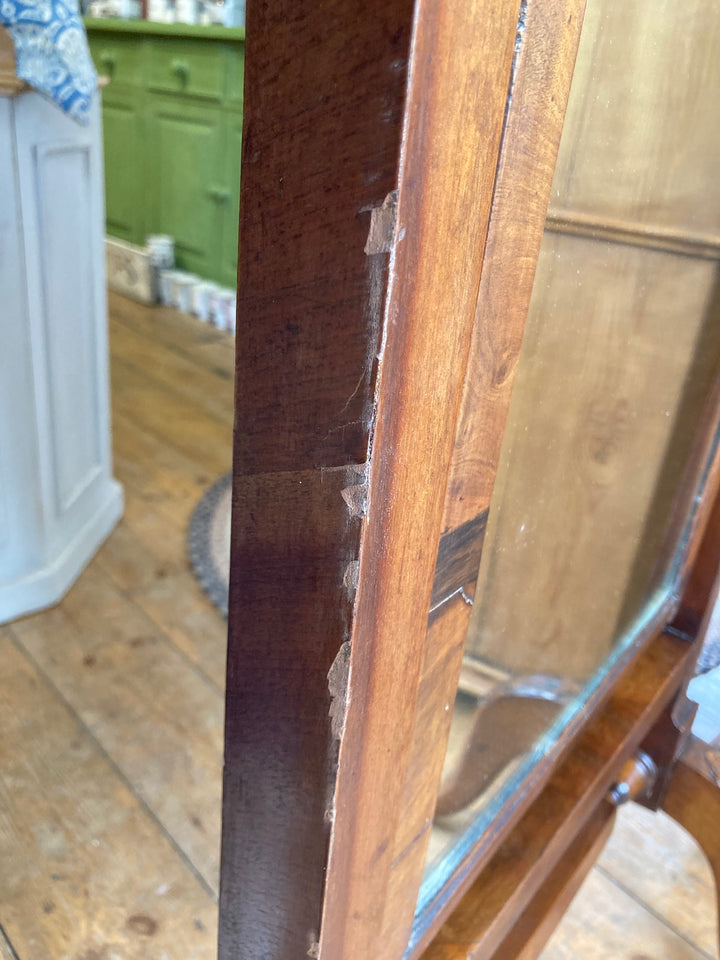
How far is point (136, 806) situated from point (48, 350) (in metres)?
0.70

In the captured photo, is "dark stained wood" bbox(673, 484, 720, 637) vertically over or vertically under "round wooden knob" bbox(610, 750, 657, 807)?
over

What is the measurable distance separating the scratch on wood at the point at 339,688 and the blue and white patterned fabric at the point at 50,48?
1023 mm

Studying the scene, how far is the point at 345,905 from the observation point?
0.38 meters

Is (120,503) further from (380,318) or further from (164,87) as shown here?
(164,87)

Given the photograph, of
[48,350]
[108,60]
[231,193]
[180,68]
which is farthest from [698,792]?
[108,60]

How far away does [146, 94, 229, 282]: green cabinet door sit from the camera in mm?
2820

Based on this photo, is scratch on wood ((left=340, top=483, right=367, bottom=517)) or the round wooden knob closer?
scratch on wood ((left=340, top=483, right=367, bottom=517))

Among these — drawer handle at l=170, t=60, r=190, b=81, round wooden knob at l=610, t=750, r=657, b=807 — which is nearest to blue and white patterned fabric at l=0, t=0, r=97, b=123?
round wooden knob at l=610, t=750, r=657, b=807

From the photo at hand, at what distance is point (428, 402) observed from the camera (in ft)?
0.93

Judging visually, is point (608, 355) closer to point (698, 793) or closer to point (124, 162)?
point (698, 793)

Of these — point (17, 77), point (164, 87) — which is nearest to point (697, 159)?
point (17, 77)

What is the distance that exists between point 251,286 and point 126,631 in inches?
44.2

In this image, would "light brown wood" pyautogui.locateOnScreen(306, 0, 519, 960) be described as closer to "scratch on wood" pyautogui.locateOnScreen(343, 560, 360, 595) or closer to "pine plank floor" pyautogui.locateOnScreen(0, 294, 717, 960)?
"scratch on wood" pyautogui.locateOnScreen(343, 560, 360, 595)

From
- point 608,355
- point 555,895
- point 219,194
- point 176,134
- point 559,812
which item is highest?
point 608,355
